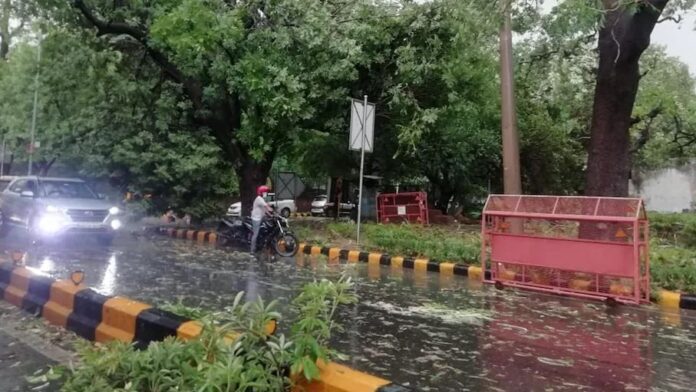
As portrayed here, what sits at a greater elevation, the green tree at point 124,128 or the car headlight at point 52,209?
the green tree at point 124,128

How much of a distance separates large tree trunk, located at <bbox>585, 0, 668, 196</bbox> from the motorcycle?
5.93 meters

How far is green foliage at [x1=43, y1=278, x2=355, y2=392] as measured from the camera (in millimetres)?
2959

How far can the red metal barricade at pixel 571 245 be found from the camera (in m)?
7.60

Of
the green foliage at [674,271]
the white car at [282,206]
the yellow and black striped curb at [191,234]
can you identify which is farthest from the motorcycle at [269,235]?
the white car at [282,206]

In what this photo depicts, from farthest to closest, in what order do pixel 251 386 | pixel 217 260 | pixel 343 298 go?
pixel 217 260, pixel 343 298, pixel 251 386

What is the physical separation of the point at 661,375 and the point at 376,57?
11662mm

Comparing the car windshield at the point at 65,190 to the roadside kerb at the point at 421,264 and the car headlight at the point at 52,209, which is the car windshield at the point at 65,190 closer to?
the car headlight at the point at 52,209

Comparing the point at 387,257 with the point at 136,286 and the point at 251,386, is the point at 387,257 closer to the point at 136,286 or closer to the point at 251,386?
the point at 136,286

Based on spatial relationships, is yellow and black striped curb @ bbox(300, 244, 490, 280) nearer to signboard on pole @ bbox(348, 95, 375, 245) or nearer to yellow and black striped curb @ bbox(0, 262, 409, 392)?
signboard on pole @ bbox(348, 95, 375, 245)

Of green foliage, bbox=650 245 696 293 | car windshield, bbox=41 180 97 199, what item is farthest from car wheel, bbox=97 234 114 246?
green foliage, bbox=650 245 696 293

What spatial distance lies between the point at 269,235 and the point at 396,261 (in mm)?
2855

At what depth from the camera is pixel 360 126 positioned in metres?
12.2

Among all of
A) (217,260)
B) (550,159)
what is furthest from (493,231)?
(550,159)

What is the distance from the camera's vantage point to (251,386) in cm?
289
